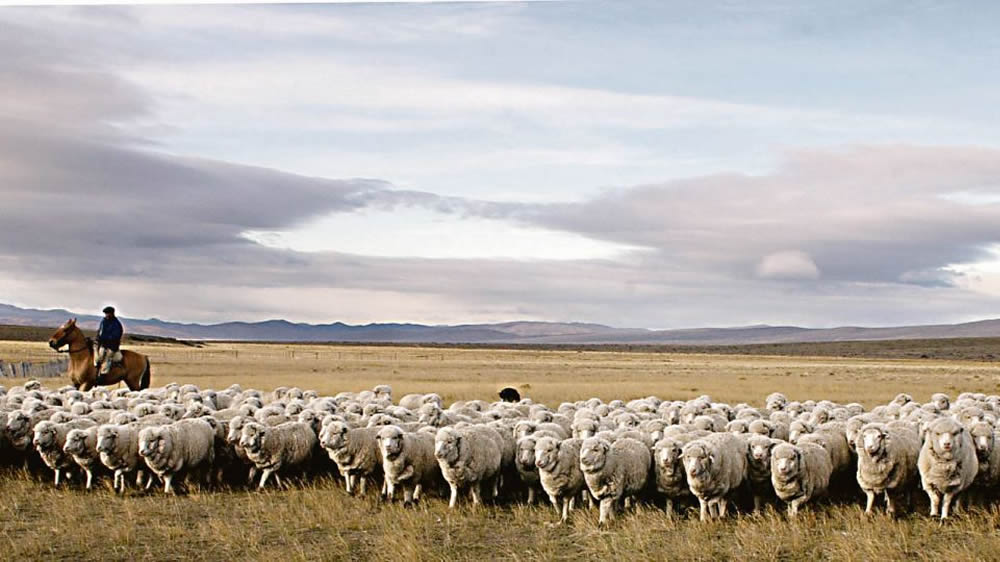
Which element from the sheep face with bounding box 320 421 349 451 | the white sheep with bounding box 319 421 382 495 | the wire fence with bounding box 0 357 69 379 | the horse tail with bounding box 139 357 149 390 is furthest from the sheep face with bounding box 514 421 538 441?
the wire fence with bounding box 0 357 69 379

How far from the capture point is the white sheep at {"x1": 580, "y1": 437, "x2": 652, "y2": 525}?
470 inches

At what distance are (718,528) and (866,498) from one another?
283 cm

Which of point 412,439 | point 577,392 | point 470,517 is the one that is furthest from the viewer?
point 577,392

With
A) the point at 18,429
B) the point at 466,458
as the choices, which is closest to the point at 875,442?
the point at 466,458

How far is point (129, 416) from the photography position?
15.2 metres

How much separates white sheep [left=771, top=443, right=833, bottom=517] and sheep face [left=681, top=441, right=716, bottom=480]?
81 cm

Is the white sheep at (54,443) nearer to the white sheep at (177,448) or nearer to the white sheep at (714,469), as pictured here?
the white sheep at (177,448)

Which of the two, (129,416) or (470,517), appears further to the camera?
(129,416)

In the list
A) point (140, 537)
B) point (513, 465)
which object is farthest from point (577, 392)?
point (140, 537)

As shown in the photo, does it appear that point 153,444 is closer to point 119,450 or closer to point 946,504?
point 119,450

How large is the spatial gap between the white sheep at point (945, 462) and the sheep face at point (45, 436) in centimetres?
1149

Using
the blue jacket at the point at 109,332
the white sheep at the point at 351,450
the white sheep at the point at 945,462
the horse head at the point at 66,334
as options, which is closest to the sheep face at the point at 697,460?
the white sheep at the point at 945,462

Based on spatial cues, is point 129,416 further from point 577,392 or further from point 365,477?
point 577,392

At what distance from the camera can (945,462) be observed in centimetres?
1175
